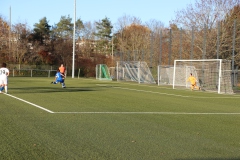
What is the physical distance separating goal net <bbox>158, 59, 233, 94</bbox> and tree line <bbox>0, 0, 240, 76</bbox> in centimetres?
125

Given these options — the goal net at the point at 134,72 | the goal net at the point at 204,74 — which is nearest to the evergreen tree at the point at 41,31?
the goal net at the point at 134,72

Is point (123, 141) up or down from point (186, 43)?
down

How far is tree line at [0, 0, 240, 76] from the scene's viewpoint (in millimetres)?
37969

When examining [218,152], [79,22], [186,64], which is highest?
[79,22]

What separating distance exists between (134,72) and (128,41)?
26671mm

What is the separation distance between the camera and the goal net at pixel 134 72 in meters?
39.9

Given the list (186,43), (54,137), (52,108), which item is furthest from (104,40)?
(54,137)

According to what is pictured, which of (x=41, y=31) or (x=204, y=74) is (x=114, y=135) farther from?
(x=41, y=31)

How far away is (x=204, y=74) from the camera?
30969mm

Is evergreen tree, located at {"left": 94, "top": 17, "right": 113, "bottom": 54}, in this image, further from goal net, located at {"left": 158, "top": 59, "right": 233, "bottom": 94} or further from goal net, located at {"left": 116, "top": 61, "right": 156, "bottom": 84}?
goal net, located at {"left": 158, "top": 59, "right": 233, "bottom": 94}

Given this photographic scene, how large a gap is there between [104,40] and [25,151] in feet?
239

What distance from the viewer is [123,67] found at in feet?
147

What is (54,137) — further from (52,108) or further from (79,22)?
(79,22)

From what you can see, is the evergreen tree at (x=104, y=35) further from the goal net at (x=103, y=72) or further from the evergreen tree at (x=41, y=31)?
the goal net at (x=103, y=72)
